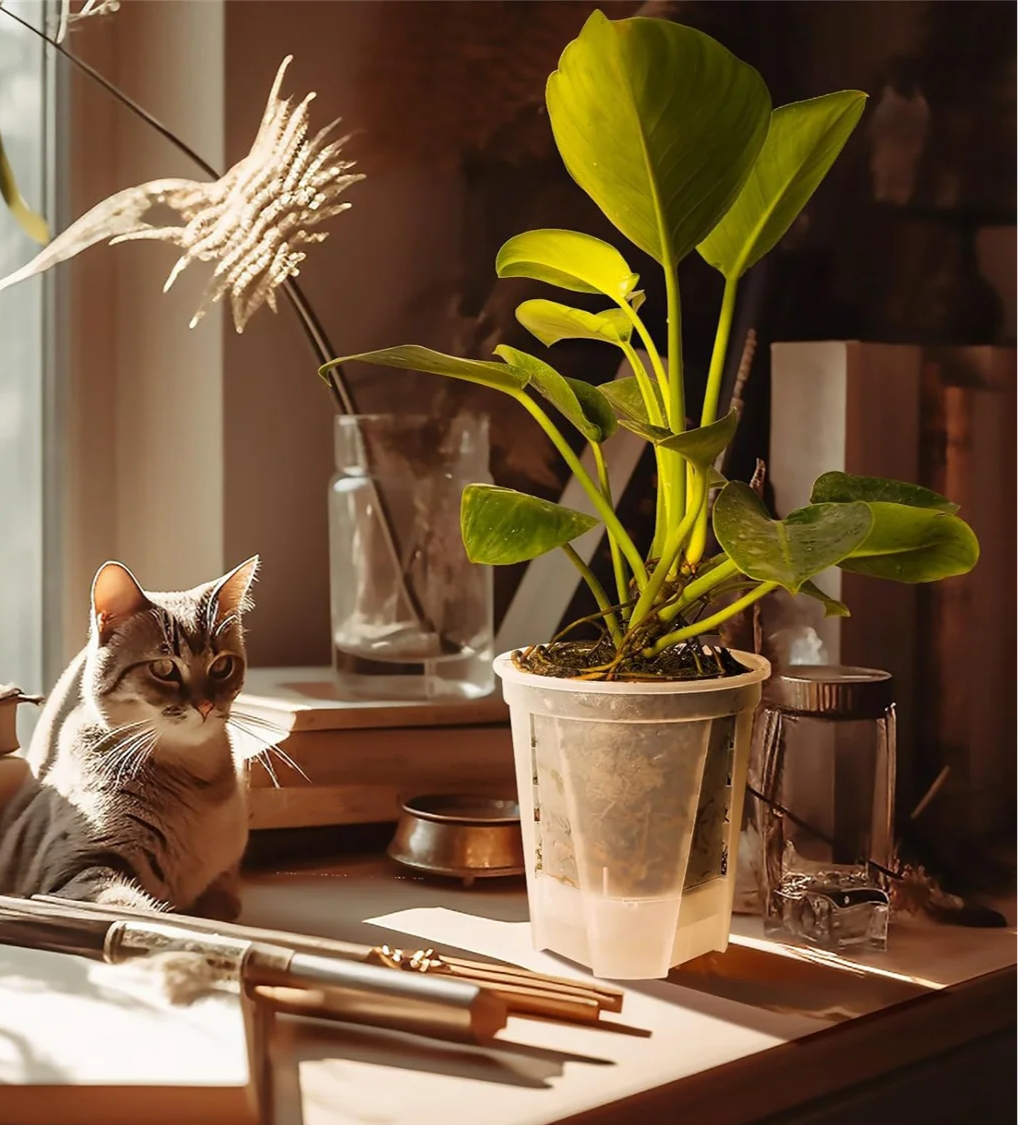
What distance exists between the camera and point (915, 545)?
73cm

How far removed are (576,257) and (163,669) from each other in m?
0.36

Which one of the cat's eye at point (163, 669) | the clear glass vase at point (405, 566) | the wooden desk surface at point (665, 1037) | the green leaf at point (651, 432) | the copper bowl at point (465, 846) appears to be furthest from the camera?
the clear glass vase at point (405, 566)

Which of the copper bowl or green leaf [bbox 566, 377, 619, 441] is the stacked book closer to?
the copper bowl

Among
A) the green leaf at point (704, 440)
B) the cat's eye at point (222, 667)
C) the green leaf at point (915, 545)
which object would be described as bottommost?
the cat's eye at point (222, 667)

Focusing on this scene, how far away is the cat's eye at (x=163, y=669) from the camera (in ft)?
2.72

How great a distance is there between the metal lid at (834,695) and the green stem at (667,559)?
0.16 m

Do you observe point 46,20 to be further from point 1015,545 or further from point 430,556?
point 1015,545

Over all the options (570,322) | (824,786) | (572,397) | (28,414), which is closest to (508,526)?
(572,397)

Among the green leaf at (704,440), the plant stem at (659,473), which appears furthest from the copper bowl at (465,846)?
the green leaf at (704,440)

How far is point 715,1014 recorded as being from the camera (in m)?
0.72

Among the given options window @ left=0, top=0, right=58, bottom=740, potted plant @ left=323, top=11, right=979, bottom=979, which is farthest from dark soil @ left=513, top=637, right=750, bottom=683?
window @ left=0, top=0, right=58, bottom=740

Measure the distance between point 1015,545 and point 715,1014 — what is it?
0.50 metres

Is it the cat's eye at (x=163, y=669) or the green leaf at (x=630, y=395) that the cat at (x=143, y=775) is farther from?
the green leaf at (x=630, y=395)

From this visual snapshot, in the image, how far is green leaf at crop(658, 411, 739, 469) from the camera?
68cm
